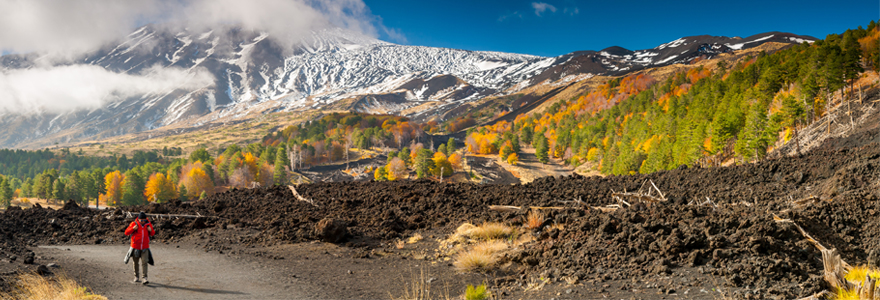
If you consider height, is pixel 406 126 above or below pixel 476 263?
above

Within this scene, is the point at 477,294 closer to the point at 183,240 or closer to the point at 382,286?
the point at 382,286

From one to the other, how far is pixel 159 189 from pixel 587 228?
355ft

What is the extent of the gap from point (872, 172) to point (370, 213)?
699 inches

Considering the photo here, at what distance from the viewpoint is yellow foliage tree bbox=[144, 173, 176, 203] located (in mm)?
94625

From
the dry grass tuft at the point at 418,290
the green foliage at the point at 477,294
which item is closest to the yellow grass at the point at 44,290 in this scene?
the dry grass tuft at the point at 418,290

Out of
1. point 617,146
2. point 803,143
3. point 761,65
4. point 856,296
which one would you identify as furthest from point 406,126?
point 856,296

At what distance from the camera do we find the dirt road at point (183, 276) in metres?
9.85

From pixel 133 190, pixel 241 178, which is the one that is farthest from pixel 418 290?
pixel 241 178

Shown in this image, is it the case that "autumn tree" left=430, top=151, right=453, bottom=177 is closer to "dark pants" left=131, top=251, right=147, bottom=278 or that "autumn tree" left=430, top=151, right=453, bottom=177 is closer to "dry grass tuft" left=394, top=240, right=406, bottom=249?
"dry grass tuft" left=394, top=240, right=406, bottom=249

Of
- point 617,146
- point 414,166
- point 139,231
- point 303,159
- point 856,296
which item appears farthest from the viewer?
point 303,159

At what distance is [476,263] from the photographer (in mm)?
10984

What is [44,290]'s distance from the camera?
28.7ft

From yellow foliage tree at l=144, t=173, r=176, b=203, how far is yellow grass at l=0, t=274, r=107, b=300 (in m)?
99.4

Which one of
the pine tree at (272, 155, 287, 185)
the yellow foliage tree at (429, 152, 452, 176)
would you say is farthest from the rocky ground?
the pine tree at (272, 155, 287, 185)
